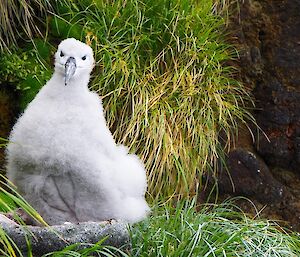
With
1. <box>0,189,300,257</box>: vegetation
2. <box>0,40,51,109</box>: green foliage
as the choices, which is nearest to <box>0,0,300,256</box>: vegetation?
<box>0,40,51,109</box>: green foliage

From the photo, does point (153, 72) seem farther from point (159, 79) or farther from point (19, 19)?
point (19, 19)

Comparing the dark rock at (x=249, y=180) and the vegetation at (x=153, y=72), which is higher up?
the vegetation at (x=153, y=72)

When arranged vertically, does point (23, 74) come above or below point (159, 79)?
below

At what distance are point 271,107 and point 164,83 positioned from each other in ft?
3.40

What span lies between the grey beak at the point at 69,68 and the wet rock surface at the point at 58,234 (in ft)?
2.11

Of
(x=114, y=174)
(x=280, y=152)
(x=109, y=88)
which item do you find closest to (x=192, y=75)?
(x=109, y=88)

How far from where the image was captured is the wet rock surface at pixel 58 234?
321 cm

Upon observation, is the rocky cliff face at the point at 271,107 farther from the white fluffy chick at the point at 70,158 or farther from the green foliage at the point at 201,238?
the white fluffy chick at the point at 70,158

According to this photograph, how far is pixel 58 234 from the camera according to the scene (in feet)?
10.5

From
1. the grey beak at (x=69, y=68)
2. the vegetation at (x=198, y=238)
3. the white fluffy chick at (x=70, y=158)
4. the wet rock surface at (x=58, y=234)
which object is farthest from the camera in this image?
the vegetation at (x=198, y=238)

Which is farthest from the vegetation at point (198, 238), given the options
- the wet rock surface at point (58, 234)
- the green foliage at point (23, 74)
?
the green foliage at point (23, 74)

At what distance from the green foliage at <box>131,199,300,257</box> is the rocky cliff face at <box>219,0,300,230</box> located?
4.67 feet

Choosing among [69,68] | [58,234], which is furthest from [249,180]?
[58,234]

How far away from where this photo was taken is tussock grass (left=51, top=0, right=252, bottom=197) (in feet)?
16.7
